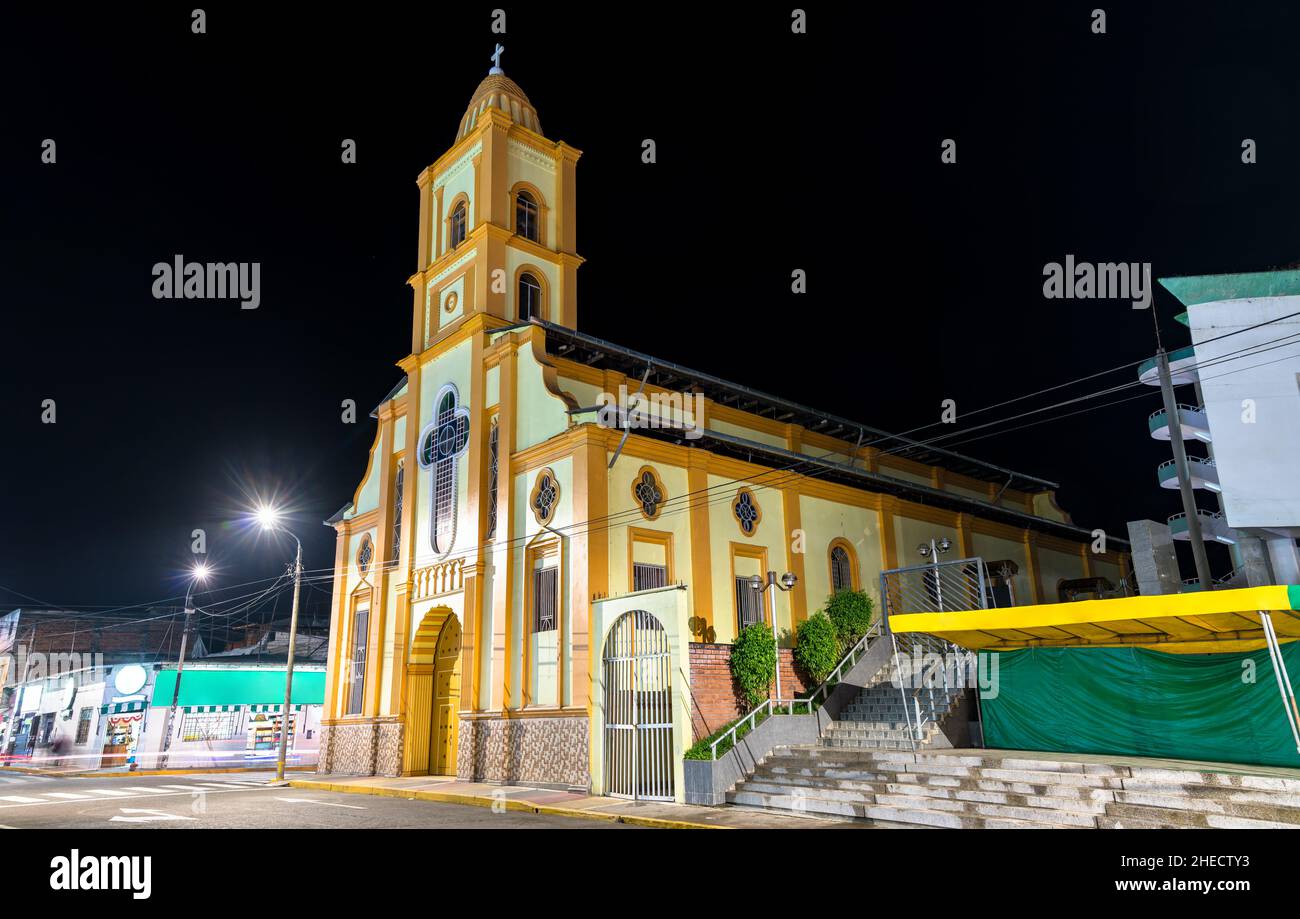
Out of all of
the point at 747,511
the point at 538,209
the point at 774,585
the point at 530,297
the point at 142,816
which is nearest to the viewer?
the point at 142,816

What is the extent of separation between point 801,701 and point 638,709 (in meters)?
3.49

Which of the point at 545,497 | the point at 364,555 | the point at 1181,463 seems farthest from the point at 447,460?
the point at 1181,463

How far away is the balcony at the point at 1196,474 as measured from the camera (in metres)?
31.8

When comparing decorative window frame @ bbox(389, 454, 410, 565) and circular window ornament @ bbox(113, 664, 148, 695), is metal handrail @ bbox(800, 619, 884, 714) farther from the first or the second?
circular window ornament @ bbox(113, 664, 148, 695)

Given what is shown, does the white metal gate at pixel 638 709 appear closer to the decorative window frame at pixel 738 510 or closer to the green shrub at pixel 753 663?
the green shrub at pixel 753 663

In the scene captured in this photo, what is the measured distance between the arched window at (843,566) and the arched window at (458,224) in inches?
610

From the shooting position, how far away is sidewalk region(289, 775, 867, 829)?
42.3ft

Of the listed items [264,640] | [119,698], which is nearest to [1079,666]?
[119,698]

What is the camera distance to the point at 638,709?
16828 mm

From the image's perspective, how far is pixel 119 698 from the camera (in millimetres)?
37469

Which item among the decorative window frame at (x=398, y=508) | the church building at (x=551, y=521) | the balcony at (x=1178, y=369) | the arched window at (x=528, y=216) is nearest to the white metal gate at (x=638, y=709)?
the church building at (x=551, y=521)

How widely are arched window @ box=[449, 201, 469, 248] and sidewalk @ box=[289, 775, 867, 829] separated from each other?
16.5 meters

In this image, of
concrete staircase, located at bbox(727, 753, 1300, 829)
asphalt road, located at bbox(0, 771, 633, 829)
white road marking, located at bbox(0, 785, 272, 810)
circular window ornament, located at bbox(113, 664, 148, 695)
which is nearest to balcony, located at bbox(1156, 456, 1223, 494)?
concrete staircase, located at bbox(727, 753, 1300, 829)

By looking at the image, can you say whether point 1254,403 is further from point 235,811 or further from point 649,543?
point 235,811
